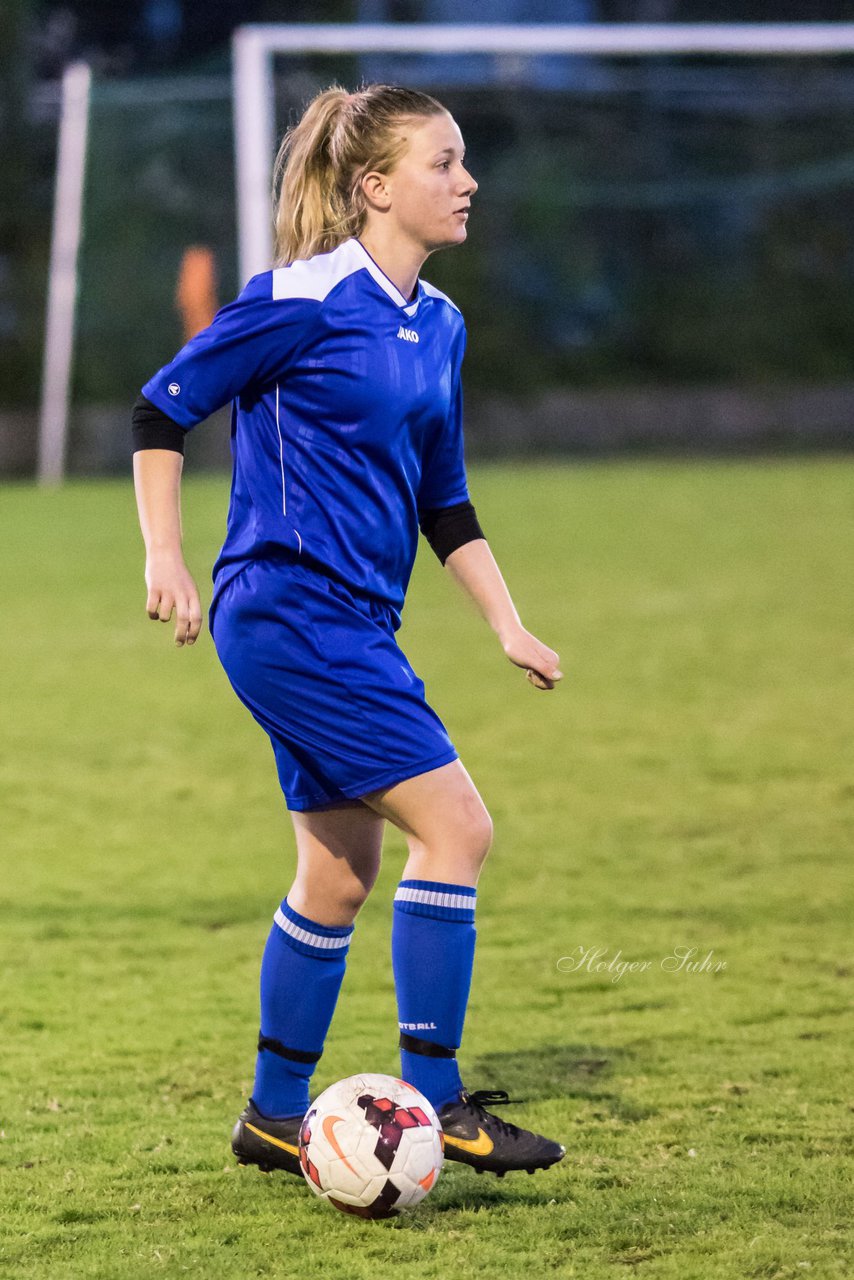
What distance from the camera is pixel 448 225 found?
2.95 metres

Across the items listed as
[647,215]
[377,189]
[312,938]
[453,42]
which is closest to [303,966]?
[312,938]

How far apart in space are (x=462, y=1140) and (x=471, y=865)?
16.4 inches

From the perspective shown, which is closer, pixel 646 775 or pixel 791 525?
pixel 646 775

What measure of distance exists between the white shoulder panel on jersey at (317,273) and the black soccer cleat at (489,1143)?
4.13ft

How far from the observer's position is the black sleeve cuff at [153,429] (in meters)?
2.81

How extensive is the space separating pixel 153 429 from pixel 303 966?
879mm

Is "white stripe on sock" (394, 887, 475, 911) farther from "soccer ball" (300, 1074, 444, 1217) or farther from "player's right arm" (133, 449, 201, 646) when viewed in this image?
"player's right arm" (133, 449, 201, 646)

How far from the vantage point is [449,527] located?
3.13 metres

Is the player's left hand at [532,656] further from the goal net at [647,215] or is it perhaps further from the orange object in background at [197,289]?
the goal net at [647,215]

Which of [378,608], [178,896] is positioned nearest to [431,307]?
[378,608]

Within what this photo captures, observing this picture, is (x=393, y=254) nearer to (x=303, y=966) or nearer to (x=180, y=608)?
(x=180, y=608)

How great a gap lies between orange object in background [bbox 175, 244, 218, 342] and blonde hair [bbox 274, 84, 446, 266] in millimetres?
14548

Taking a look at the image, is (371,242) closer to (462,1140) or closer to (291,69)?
(462,1140)

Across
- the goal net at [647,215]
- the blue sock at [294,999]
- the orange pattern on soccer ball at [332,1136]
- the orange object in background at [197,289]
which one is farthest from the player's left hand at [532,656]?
the goal net at [647,215]
